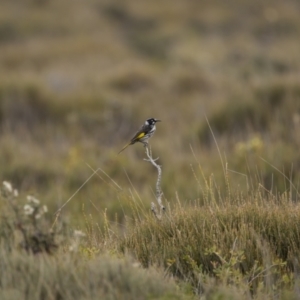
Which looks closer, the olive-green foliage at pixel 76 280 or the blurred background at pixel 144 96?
the olive-green foliage at pixel 76 280

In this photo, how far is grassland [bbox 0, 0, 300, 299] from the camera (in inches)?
165

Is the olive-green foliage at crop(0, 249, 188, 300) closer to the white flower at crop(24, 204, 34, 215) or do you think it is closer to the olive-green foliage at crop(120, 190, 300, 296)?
the white flower at crop(24, 204, 34, 215)

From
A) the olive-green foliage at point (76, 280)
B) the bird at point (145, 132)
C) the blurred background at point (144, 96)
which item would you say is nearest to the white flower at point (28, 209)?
the olive-green foliage at point (76, 280)

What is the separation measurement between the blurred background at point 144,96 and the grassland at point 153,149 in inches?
1.8

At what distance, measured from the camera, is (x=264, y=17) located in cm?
3381

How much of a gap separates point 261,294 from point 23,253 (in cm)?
146

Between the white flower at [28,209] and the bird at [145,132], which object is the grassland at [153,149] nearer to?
the white flower at [28,209]

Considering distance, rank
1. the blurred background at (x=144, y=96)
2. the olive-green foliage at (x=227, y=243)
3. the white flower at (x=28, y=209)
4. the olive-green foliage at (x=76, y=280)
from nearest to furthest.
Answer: the olive-green foliage at (x=76, y=280)
the white flower at (x=28, y=209)
the olive-green foliage at (x=227, y=243)
the blurred background at (x=144, y=96)

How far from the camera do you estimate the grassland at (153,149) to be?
418cm

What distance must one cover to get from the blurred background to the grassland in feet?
0.15

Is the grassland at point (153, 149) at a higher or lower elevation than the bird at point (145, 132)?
lower

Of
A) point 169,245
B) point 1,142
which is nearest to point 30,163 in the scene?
point 1,142

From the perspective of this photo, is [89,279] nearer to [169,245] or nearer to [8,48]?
[169,245]

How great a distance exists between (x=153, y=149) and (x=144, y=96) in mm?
6488
